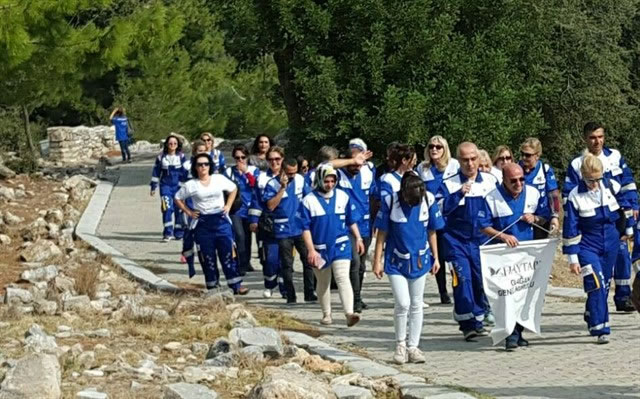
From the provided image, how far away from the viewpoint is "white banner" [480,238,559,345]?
11.5m

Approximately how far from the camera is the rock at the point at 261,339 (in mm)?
11031

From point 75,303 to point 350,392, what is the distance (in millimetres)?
5261

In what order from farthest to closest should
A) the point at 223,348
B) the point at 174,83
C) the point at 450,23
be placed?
the point at 174,83, the point at 450,23, the point at 223,348

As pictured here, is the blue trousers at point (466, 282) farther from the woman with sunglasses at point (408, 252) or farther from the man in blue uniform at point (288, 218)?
the man in blue uniform at point (288, 218)

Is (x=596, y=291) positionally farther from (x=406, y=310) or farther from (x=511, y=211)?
(x=406, y=310)

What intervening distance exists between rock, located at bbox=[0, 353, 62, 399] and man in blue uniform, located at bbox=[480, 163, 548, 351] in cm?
431

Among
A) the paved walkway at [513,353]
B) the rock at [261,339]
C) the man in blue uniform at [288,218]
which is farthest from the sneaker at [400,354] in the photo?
the man in blue uniform at [288,218]

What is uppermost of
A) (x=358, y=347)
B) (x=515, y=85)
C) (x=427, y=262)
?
(x=515, y=85)

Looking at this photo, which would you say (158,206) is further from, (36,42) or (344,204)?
(344,204)

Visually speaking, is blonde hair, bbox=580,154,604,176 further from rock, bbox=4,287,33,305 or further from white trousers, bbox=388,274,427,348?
rock, bbox=4,287,33,305

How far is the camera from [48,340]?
1140 centimetres

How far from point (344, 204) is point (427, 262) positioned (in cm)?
190

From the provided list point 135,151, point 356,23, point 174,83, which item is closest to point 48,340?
point 356,23

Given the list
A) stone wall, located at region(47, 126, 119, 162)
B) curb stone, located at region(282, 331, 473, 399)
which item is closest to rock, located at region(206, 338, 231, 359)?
curb stone, located at region(282, 331, 473, 399)
